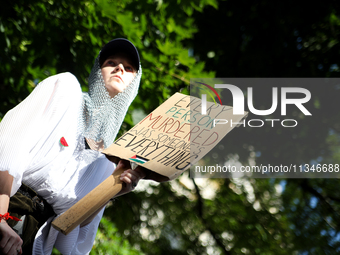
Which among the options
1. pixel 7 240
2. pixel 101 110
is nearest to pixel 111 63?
pixel 101 110

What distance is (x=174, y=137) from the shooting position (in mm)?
1735

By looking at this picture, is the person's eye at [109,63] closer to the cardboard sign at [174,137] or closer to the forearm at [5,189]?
the cardboard sign at [174,137]

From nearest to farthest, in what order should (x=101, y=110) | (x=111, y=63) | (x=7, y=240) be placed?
(x=7, y=240)
(x=101, y=110)
(x=111, y=63)

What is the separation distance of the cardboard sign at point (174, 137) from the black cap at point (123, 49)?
0.50 meters

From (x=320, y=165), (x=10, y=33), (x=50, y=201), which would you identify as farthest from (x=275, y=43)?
(x=50, y=201)

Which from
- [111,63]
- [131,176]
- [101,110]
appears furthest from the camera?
[111,63]

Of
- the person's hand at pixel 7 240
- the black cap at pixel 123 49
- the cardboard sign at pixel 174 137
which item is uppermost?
the black cap at pixel 123 49

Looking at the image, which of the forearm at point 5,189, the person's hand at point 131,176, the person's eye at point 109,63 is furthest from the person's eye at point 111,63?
the forearm at point 5,189

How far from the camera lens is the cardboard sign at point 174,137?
1581 millimetres

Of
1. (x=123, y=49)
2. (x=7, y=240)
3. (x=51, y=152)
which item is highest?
(x=123, y=49)

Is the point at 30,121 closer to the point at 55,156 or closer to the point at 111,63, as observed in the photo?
the point at 55,156

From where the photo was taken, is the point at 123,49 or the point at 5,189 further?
the point at 123,49

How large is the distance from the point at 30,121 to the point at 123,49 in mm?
893

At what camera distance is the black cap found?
224 centimetres
